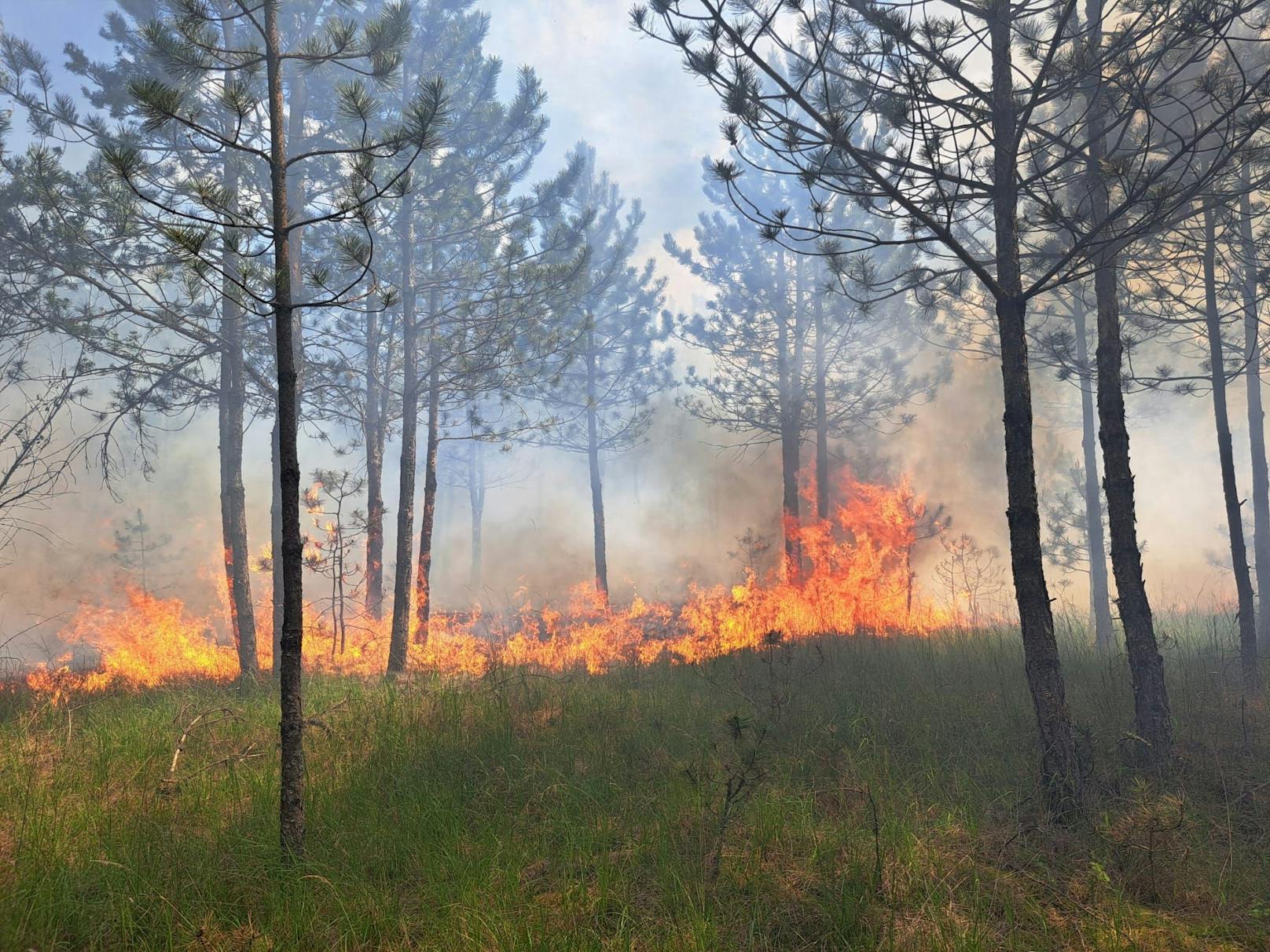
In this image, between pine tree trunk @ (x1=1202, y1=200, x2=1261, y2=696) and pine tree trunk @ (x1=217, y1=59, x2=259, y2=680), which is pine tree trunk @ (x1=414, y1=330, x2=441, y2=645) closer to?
pine tree trunk @ (x1=217, y1=59, x2=259, y2=680)

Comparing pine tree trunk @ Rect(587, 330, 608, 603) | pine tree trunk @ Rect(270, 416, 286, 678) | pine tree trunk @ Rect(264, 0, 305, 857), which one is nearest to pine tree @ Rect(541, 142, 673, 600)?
pine tree trunk @ Rect(587, 330, 608, 603)

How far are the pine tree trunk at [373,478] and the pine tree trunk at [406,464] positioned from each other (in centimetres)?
178

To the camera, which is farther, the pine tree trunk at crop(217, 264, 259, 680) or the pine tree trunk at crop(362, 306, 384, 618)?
the pine tree trunk at crop(362, 306, 384, 618)

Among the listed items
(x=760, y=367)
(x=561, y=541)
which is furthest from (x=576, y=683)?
(x=561, y=541)

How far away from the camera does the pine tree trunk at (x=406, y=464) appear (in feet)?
38.7

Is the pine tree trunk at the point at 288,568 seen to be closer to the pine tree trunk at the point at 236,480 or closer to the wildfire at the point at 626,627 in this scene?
the wildfire at the point at 626,627

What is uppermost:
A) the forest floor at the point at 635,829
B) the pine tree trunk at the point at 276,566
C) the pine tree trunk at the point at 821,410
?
the pine tree trunk at the point at 821,410

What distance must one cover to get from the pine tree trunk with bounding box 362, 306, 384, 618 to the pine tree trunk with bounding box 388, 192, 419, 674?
178cm

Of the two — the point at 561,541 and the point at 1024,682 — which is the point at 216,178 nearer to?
the point at 1024,682

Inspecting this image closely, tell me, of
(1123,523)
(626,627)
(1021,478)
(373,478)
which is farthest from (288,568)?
(626,627)

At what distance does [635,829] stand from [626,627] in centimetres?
1477

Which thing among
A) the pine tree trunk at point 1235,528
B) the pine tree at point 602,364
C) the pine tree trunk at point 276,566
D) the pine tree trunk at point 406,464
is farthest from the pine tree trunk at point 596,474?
the pine tree trunk at point 1235,528

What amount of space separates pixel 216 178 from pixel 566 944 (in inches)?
577

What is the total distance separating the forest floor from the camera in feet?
11.8
